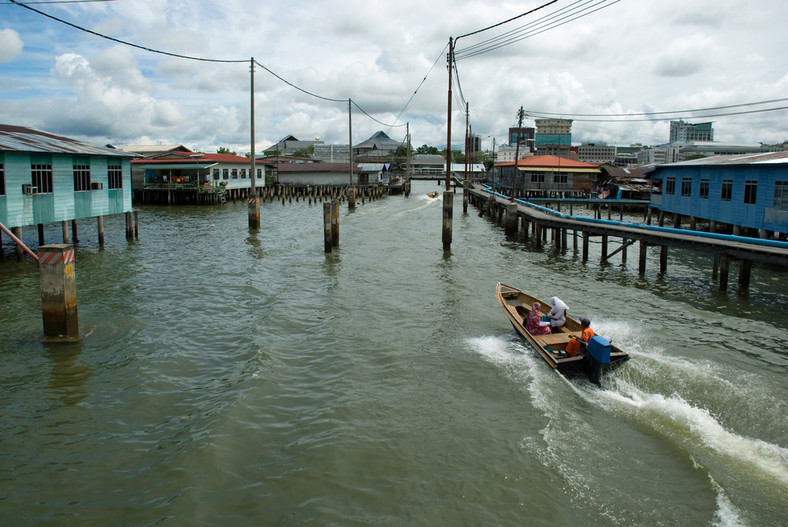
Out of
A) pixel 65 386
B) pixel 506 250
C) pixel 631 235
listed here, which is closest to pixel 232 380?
pixel 65 386

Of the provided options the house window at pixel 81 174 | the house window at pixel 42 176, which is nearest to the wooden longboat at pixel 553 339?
the house window at pixel 42 176

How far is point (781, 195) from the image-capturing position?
2217 centimetres

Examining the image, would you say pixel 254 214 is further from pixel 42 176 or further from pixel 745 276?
pixel 745 276

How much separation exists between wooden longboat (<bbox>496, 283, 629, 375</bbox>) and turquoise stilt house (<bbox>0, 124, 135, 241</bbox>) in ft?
58.0

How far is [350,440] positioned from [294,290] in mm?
10169

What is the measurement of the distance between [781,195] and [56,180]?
3026cm

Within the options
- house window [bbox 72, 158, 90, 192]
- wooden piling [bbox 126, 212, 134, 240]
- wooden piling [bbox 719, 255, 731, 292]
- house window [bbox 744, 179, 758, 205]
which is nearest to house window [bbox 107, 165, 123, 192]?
house window [bbox 72, 158, 90, 192]

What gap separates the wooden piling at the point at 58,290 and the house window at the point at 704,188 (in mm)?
30204

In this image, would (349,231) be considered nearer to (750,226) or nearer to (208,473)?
(750,226)

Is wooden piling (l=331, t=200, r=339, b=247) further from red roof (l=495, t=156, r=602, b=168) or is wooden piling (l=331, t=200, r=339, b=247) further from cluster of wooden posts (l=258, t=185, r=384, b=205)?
red roof (l=495, t=156, r=602, b=168)

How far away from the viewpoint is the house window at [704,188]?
1147 inches

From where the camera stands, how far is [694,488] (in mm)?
7082

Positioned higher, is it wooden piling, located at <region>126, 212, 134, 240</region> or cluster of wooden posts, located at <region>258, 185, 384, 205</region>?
cluster of wooden posts, located at <region>258, 185, 384, 205</region>

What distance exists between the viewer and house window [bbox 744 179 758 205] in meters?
24.2
